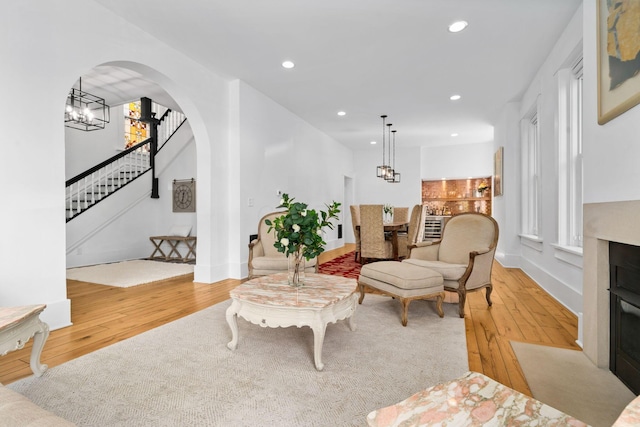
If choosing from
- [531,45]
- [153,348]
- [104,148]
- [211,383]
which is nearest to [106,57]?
[153,348]

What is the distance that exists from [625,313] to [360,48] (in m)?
3.49

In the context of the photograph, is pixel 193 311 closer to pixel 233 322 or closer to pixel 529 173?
pixel 233 322

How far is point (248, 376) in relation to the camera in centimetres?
183

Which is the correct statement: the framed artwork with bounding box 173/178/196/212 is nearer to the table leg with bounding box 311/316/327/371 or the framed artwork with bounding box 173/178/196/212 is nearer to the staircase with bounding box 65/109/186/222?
the staircase with bounding box 65/109/186/222

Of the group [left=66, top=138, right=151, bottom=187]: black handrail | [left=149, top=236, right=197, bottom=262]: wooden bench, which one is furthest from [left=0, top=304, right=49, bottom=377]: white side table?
[left=66, top=138, right=151, bottom=187]: black handrail

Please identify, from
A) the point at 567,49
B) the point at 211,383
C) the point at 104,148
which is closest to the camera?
the point at 211,383

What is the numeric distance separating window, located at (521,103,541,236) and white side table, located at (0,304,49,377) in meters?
6.05

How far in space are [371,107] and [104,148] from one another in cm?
639

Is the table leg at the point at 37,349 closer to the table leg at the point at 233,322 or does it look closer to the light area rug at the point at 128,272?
the table leg at the point at 233,322

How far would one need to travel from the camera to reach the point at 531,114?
4.99 meters

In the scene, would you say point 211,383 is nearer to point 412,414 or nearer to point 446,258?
point 412,414

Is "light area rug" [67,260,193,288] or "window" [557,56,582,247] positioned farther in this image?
"light area rug" [67,260,193,288]

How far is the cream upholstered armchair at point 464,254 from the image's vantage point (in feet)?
9.88

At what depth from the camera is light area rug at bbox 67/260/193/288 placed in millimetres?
4430
